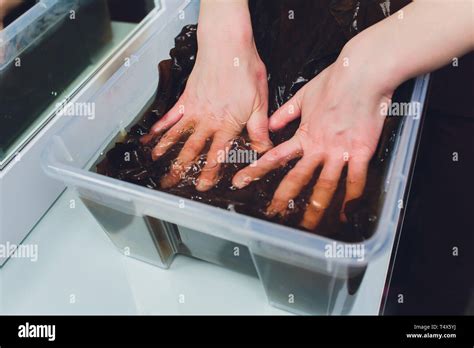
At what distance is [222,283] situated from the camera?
622mm

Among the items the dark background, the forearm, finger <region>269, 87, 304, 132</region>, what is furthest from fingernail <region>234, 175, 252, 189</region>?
the dark background

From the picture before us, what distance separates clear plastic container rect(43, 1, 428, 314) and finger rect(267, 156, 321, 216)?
77 mm

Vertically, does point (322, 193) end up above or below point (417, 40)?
below

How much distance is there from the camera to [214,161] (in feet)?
2.15

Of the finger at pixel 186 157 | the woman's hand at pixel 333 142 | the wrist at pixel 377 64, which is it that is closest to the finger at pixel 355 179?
the woman's hand at pixel 333 142

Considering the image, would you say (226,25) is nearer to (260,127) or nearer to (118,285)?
(260,127)

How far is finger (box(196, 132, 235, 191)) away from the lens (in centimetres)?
62

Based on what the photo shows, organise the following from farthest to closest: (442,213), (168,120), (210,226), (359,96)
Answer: (442,213) < (168,120) < (359,96) < (210,226)

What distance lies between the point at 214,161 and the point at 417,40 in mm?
350

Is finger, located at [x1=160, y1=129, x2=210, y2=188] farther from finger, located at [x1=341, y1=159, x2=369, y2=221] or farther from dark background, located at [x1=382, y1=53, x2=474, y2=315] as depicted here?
dark background, located at [x1=382, y1=53, x2=474, y2=315]

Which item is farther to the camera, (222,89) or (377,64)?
(222,89)

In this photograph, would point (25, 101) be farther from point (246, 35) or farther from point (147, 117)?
point (246, 35)

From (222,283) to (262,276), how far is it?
96 mm

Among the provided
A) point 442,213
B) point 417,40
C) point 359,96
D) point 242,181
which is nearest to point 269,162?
point 242,181
